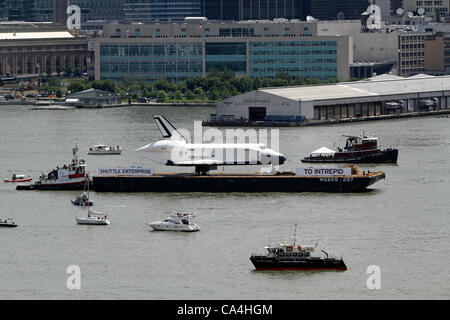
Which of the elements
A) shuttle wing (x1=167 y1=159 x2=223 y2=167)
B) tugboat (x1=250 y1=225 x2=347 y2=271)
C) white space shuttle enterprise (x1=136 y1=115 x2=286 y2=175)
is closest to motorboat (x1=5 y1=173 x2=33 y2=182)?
white space shuttle enterprise (x1=136 y1=115 x2=286 y2=175)

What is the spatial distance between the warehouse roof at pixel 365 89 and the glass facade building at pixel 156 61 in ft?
94.0

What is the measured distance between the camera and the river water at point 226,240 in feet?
163

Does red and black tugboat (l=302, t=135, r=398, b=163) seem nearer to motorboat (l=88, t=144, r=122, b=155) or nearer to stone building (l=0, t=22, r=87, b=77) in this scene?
motorboat (l=88, t=144, r=122, b=155)

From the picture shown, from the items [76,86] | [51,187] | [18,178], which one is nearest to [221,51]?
[76,86]

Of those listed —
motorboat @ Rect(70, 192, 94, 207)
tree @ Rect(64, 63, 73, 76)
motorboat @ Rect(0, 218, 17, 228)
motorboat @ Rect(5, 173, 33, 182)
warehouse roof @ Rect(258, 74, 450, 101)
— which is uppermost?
tree @ Rect(64, 63, 73, 76)

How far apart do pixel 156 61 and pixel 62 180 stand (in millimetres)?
91983

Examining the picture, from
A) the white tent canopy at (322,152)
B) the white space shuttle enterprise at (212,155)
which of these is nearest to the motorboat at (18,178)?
the white space shuttle enterprise at (212,155)

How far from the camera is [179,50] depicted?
165 meters

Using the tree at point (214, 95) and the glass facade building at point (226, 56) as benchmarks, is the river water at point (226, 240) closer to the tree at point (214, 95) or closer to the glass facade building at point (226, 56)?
the tree at point (214, 95)

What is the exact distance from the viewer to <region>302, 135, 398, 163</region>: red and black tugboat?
85.6 meters

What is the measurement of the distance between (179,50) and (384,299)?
120 meters

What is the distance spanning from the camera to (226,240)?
57.5 meters

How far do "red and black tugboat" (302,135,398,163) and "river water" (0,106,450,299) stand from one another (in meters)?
1.14
